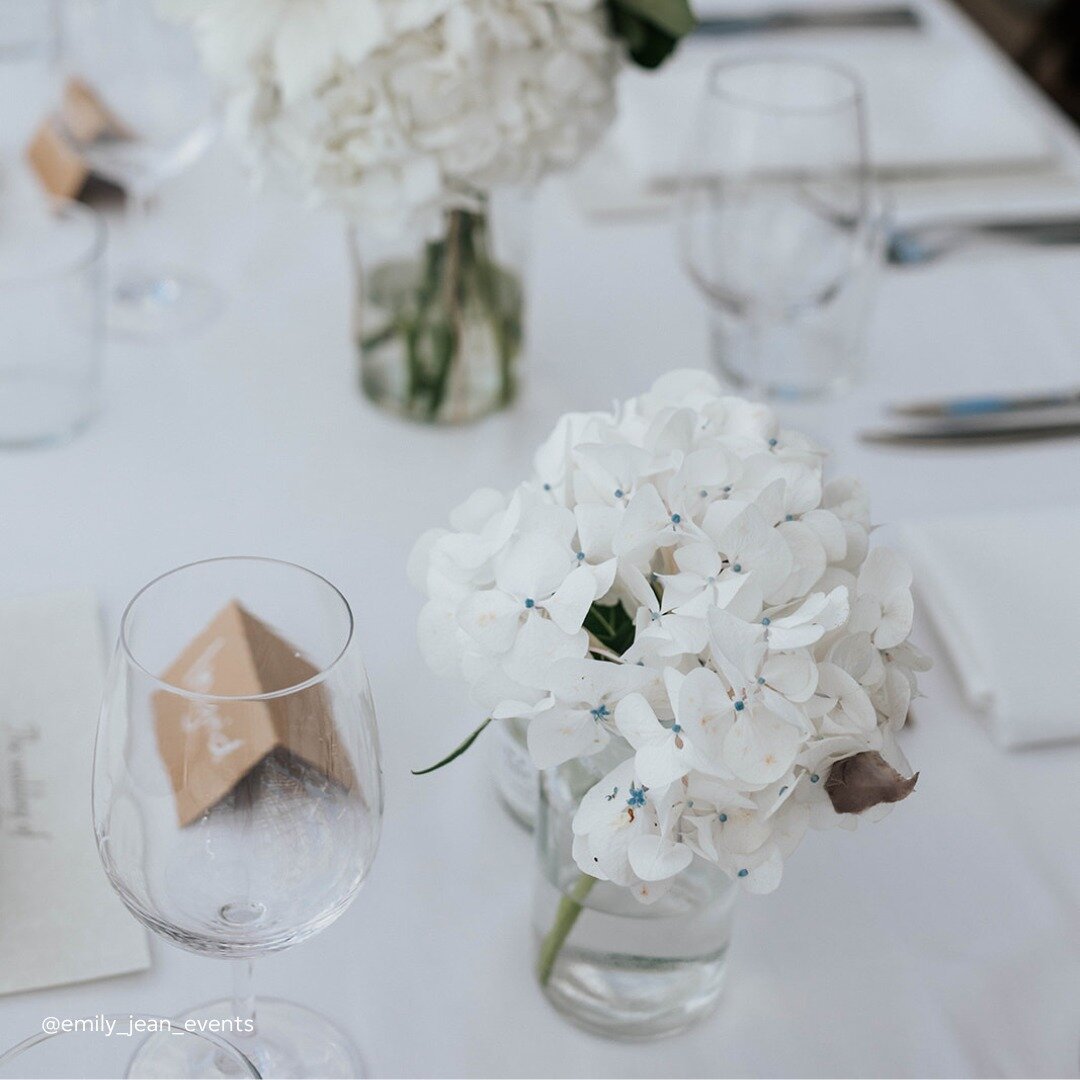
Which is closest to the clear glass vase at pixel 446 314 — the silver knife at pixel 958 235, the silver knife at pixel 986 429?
the silver knife at pixel 986 429

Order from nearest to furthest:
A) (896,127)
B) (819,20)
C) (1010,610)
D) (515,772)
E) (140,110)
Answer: (515,772) < (1010,610) < (140,110) < (896,127) < (819,20)

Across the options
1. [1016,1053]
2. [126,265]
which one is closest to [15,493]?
[126,265]

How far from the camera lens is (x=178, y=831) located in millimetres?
510

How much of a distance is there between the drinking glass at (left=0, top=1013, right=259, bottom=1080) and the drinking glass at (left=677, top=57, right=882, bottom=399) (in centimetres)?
60

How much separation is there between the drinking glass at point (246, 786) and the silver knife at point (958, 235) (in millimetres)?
750

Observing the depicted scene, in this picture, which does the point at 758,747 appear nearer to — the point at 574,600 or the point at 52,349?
the point at 574,600

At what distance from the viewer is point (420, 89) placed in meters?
0.80

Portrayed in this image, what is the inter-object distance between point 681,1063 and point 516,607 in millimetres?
234

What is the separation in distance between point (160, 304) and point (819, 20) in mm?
835

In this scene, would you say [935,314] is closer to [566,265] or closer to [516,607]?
[566,265]

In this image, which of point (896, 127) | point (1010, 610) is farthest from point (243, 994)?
point (896, 127)

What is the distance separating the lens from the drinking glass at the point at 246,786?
489 mm

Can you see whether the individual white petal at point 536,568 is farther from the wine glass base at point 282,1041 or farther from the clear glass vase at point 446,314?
the clear glass vase at point 446,314

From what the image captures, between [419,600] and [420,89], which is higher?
[420,89]
